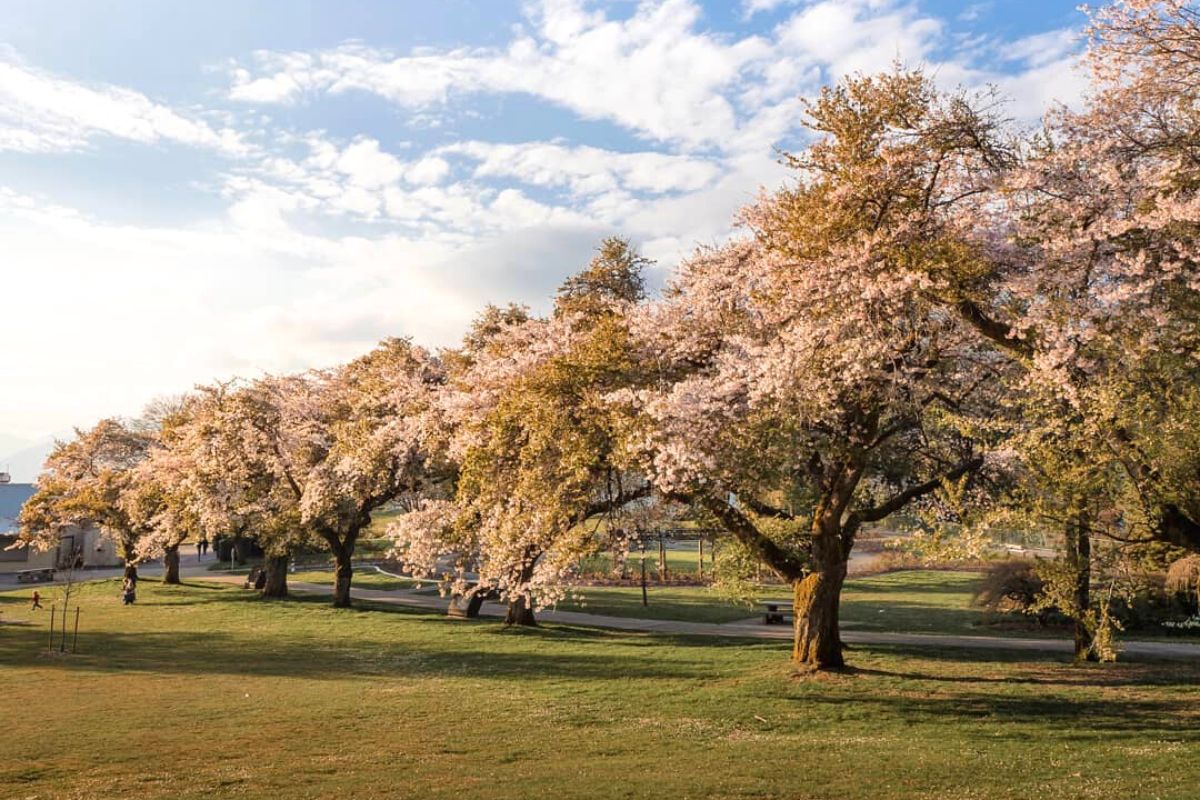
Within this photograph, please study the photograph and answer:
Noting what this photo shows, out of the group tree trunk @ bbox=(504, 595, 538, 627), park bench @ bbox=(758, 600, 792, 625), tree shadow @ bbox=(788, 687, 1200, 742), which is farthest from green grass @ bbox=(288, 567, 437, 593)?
tree shadow @ bbox=(788, 687, 1200, 742)

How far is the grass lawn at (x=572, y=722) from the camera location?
40.1ft

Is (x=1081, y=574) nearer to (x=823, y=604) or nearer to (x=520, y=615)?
(x=823, y=604)

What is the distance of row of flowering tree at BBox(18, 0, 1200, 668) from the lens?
15.1 m

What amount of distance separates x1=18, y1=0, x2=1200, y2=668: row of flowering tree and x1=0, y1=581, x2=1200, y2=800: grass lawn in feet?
7.90

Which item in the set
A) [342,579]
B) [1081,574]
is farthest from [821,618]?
[342,579]

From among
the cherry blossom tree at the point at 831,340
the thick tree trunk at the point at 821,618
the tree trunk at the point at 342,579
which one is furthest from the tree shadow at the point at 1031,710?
the tree trunk at the point at 342,579

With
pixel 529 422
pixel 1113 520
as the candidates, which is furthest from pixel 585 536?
pixel 1113 520

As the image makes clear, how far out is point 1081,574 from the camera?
19.5m

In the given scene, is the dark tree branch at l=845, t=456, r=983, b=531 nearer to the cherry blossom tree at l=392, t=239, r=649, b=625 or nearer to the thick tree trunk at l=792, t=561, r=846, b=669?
the thick tree trunk at l=792, t=561, r=846, b=669

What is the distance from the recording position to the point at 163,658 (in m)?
25.4

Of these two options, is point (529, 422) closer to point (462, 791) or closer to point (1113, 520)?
point (462, 791)

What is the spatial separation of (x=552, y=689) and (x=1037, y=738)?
1015 centimetres

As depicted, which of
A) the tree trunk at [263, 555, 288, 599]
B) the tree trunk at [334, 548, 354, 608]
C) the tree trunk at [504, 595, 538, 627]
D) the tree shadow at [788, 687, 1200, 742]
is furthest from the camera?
the tree trunk at [263, 555, 288, 599]

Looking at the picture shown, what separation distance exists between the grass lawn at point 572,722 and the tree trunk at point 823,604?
34.1 inches
